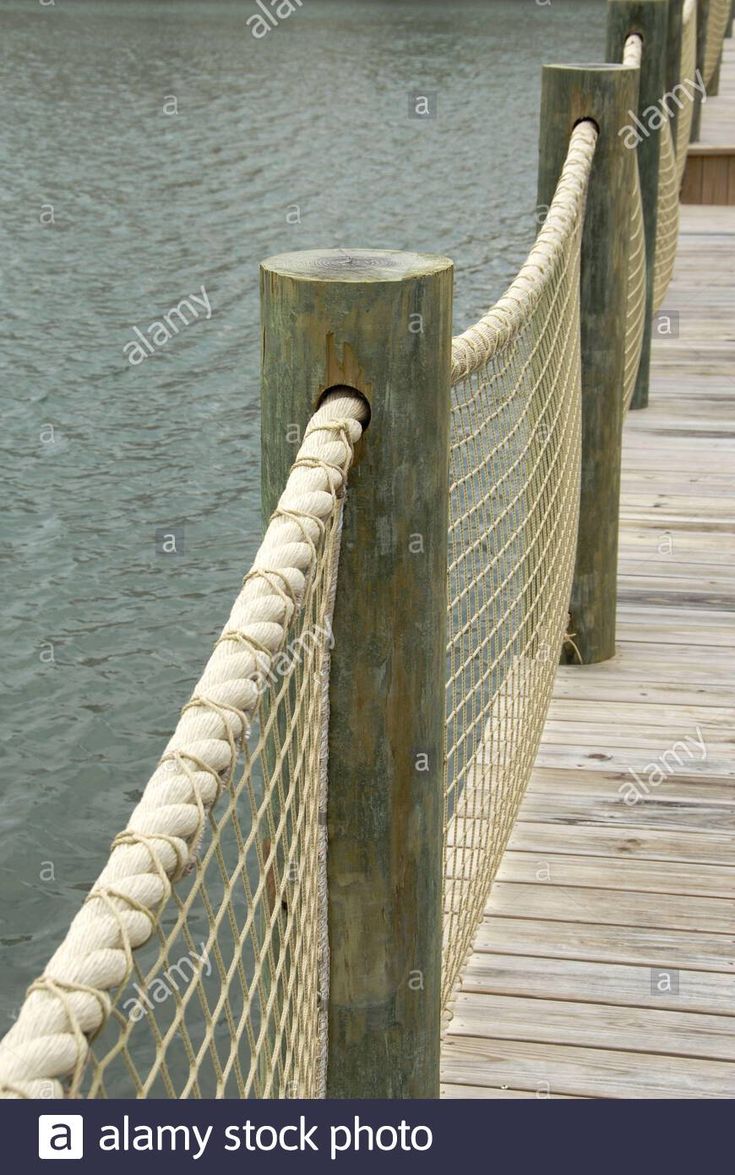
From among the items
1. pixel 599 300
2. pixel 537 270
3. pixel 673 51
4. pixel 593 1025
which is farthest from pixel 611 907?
pixel 673 51

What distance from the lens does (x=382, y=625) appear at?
81.3 inches

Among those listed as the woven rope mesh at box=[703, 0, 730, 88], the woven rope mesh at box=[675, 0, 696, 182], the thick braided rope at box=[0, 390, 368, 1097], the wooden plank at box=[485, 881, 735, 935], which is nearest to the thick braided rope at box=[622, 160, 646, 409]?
the woven rope mesh at box=[675, 0, 696, 182]

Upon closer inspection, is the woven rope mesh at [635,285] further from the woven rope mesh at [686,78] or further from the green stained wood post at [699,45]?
the green stained wood post at [699,45]

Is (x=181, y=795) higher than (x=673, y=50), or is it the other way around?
(x=673, y=50)

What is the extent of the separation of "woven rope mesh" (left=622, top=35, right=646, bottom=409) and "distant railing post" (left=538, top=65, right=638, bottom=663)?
1.07 meters

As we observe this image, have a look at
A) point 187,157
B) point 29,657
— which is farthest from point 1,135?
point 29,657

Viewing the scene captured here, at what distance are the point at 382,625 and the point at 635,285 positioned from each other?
160 inches

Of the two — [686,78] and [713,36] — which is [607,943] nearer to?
[686,78]

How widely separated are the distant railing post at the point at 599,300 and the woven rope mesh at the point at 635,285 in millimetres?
1073

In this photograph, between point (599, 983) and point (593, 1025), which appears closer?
point (593, 1025)

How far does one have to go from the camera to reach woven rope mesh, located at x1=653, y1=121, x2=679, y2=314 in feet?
22.0

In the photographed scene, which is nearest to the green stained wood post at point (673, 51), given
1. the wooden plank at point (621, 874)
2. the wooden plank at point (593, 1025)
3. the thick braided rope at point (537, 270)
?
the thick braided rope at point (537, 270)
